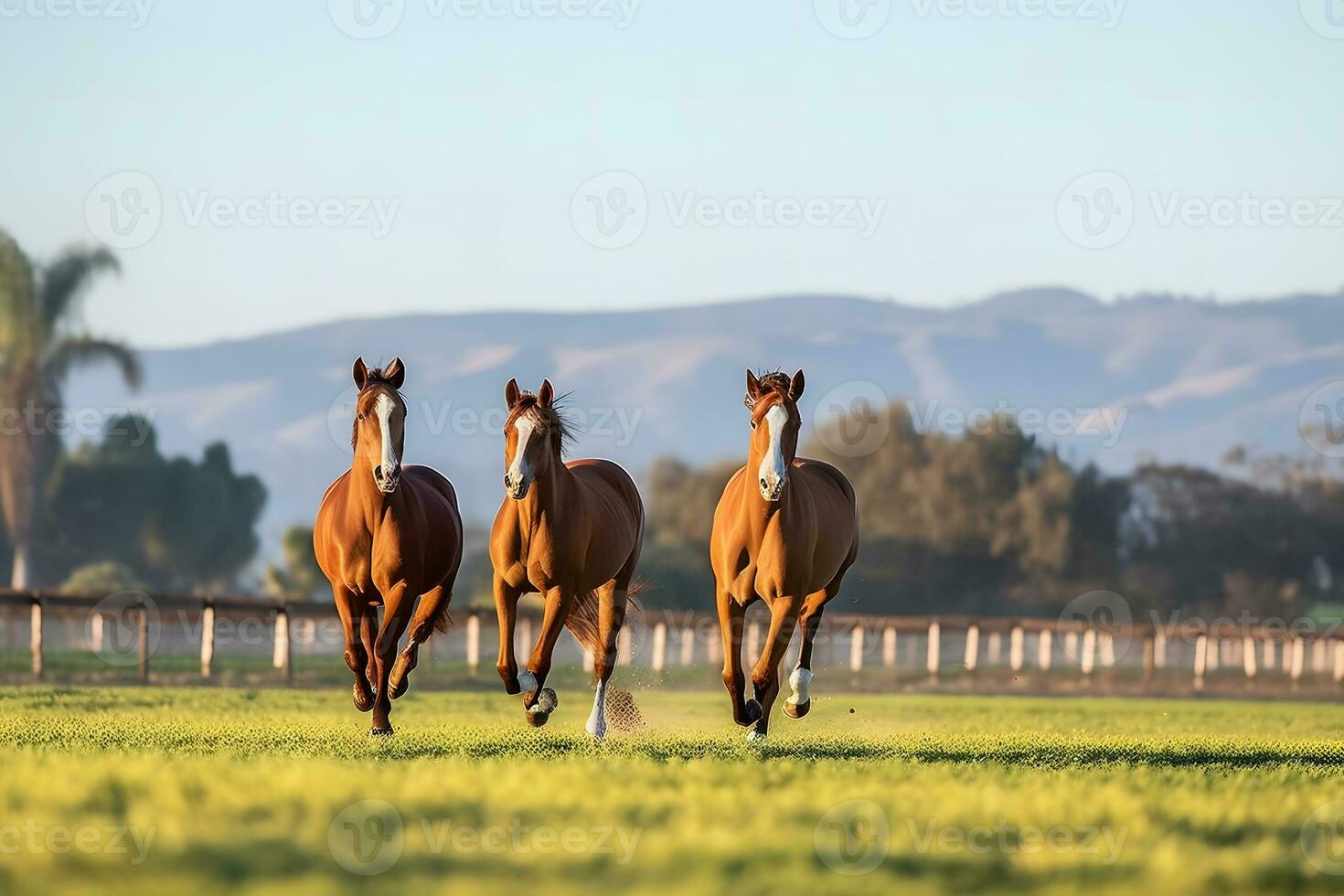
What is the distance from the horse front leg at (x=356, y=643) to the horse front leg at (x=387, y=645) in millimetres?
112

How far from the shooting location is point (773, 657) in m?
13.7

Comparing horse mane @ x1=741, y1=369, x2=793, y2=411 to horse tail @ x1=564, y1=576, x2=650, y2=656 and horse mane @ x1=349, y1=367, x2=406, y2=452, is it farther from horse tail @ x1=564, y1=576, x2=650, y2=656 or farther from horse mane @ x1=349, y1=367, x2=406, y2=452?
horse tail @ x1=564, y1=576, x2=650, y2=656

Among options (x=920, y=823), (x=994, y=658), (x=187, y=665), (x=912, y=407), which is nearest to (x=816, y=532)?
(x=920, y=823)

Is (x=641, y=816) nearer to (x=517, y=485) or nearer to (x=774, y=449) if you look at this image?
(x=774, y=449)

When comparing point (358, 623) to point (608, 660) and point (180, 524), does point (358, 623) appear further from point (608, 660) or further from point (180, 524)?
point (180, 524)

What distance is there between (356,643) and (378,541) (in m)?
0.85

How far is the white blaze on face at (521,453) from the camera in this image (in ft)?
44.9

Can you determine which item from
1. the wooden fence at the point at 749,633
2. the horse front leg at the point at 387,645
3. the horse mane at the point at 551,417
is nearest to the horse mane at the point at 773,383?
the horse mane at the point at 551,417

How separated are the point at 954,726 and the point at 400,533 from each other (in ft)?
27.1

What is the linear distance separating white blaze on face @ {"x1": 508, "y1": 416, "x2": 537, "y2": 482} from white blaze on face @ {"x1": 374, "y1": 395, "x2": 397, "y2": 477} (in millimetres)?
839

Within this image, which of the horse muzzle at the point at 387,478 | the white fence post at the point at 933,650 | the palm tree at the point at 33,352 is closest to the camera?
the horse muzzle at the point at 387,478

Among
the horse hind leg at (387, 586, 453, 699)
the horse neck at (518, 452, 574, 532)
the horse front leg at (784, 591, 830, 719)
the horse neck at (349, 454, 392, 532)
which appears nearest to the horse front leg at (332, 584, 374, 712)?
the horse hind leg at (387, 586, 453, 699)

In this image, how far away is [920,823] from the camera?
845 centimetres

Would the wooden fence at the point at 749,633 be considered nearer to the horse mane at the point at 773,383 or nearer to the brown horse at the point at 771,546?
the brown horse at the point at 771,546
